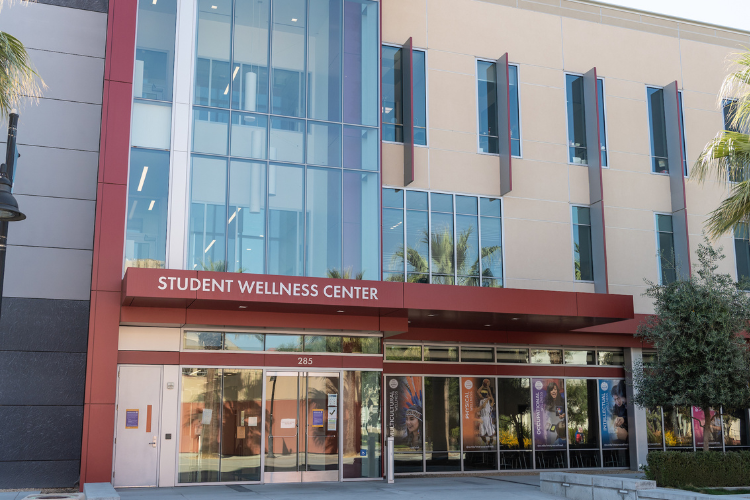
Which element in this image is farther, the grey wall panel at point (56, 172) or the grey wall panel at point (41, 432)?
the grey wall panel at point (56, 172)

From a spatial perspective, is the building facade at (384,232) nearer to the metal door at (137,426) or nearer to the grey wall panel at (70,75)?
the metal door at (137,426)

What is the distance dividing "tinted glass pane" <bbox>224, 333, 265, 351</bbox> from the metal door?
1737mm

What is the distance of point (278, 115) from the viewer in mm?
18109

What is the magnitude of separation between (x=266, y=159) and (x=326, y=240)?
2.51 meters

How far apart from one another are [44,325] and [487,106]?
13.8 metres

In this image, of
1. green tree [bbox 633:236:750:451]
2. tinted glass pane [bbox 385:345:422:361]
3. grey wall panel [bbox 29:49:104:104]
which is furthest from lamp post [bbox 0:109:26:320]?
green tree [bbox 633:236:750:451]

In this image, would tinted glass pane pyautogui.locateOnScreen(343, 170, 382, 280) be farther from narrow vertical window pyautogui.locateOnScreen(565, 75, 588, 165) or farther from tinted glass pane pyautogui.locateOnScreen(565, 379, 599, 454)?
tinted glass pane pyautogui.locateOnScreen(565, 379, 599, 454)

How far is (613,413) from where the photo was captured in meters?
22.7

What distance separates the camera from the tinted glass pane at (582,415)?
2214 centimetres

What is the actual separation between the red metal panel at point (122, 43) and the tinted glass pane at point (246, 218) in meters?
3.24

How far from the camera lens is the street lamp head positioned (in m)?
9.86

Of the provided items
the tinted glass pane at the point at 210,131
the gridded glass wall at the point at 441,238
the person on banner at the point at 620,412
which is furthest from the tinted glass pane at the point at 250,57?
the person on banner at the point at 620,412

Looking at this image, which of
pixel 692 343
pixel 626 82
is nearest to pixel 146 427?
pixel 692 343

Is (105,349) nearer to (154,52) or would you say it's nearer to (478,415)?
(154,52)
